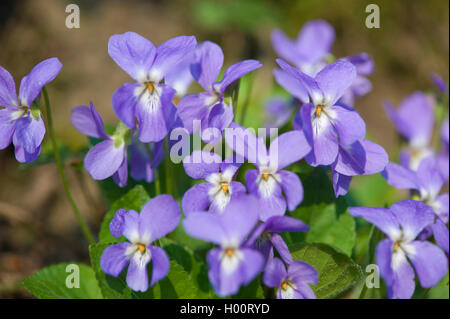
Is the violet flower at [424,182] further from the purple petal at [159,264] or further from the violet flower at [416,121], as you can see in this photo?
the purple petal at [159,264]

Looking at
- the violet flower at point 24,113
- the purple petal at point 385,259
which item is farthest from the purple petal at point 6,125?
the purple petal at point 385,259

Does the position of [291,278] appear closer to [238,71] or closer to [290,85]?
[238,71]

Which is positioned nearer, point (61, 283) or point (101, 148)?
point (101, 148)

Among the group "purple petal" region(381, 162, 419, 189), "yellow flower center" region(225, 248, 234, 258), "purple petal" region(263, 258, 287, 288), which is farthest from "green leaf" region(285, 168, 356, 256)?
"yellow flower center" region(225, 248, 234, 258)

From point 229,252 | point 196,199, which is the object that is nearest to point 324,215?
point 196,199

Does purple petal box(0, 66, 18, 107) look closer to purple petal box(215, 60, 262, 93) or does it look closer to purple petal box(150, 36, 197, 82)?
purple petal box(150, 36, 197, 82)

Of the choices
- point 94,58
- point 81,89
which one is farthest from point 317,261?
point 94,58
